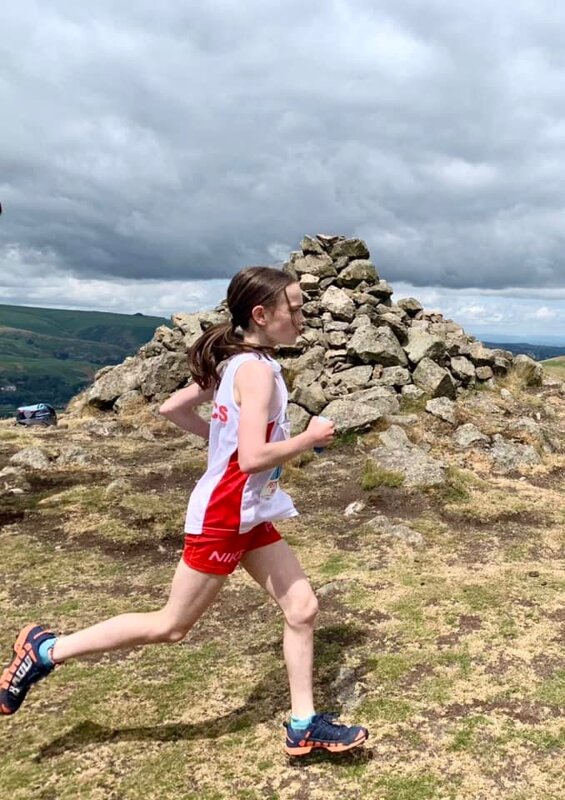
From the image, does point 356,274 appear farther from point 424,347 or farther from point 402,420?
point 402,420

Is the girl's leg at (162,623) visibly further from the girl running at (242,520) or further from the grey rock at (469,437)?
the grey rock at (469,437)

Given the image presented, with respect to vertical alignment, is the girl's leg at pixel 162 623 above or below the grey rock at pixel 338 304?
below

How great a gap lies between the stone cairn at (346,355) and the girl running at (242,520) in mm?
13224

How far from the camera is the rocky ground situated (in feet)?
16.9

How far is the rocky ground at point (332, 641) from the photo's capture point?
16.9 feet

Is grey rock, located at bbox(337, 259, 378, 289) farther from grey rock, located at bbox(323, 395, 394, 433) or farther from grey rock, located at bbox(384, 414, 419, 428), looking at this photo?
grey rock, located at bbox(384, 414, 419, 428)

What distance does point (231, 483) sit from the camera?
4.98 m

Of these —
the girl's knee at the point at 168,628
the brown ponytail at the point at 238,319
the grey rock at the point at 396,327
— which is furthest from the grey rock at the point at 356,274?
the girl's knee at the point at 168,628

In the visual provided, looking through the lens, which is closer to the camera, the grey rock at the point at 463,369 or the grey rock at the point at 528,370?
the grey rock at the point at 463,369

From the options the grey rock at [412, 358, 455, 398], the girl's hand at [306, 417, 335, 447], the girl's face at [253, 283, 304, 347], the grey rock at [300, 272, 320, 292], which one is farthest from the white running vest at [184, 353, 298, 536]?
the grey rock at [300, 272, 320, 292]

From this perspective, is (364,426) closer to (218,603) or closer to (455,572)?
(455,572)

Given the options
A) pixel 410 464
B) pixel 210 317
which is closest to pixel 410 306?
pixel 210 317

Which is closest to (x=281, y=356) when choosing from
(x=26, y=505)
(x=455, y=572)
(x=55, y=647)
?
(x=26, y=505)

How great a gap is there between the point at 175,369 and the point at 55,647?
66.1 ft
